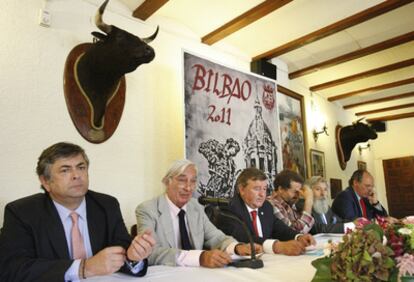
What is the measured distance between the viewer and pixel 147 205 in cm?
202

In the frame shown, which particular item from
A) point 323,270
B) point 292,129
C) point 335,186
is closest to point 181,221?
point 323,270

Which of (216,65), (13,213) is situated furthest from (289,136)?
(13,213)

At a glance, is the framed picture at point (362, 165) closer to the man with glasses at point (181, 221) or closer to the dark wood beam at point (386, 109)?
the dark wood beam at point (386, 109)

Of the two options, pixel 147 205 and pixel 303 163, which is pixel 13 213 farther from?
pixel 303 163

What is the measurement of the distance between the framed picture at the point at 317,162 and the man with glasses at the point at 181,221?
342 cm

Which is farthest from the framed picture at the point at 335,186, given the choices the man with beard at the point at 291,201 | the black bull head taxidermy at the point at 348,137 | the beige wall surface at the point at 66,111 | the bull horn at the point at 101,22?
the bull horn at the point at 101,22

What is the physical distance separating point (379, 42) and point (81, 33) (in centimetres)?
334

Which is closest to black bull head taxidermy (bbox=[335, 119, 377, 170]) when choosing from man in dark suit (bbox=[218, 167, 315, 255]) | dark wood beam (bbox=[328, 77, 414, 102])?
dark wood beam (bbox=[328, 77, 414, 102])

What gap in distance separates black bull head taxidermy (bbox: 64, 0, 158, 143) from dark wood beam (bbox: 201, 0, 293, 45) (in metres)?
1.13

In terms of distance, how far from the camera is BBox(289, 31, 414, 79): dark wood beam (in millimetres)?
3838

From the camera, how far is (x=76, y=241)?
1.50 m

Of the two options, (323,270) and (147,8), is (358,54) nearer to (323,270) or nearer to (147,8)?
(147,8)

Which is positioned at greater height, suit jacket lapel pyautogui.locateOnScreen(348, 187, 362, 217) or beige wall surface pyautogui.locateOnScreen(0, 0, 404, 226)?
beige wall surface pyautogui.locateOnScreen(0, 0, 404, 226)

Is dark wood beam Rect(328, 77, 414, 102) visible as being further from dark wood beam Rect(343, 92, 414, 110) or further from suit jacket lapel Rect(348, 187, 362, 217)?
suit jacket lapel Rect(348, 187, 362, 217)
